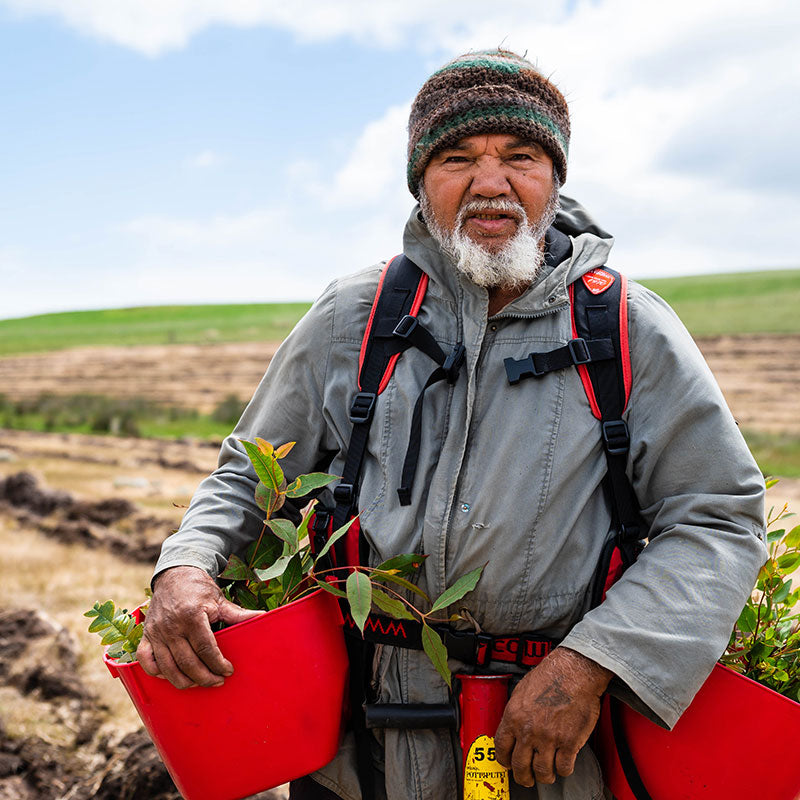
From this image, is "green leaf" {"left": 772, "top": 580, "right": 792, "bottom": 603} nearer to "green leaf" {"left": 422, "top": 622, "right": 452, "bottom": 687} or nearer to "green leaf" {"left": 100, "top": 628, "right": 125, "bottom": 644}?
"green leaf" {"left": 422, "top": 622, "right": 452, "bottom": 687}

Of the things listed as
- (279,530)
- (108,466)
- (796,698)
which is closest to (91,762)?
(279,530)

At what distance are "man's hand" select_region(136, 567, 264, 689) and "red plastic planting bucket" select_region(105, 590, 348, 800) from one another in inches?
1.4

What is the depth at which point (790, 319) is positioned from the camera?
3909 cm

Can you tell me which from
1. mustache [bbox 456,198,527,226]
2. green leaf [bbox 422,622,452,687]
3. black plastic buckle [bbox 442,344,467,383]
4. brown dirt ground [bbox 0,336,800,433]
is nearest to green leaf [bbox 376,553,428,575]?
green leaf [bbox 422,622,452,687]

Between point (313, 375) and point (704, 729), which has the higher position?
point (313, 375)

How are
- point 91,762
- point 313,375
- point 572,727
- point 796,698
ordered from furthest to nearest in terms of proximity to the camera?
point 91,762 → point 313,375 → point 796,698 → point 572,727

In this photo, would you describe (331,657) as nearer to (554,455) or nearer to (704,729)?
(554,455)

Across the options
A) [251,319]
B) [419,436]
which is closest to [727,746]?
[419,436]

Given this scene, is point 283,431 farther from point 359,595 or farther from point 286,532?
point 359,595

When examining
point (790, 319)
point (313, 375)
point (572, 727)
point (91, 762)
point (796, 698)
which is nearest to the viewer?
point (572, 727)

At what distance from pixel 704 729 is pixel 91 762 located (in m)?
3.16

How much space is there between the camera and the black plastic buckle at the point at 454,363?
85.8 inches

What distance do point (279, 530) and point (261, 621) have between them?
242 mm

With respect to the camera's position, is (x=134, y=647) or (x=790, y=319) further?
(x=790, y=319)
